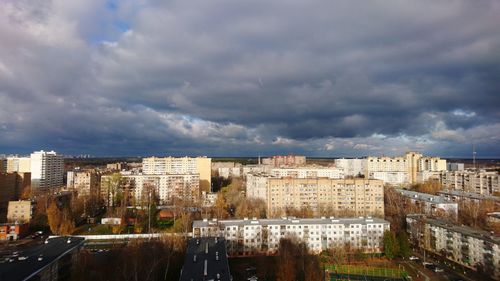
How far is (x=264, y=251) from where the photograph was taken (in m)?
17.4

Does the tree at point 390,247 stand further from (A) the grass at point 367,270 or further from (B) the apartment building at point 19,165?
(B) the apartment building at point 19,165

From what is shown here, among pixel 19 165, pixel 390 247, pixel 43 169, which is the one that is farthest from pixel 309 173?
pixel 19 165

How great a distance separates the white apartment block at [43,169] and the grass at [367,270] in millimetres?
37839

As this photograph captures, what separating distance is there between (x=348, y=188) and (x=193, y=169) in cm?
2386

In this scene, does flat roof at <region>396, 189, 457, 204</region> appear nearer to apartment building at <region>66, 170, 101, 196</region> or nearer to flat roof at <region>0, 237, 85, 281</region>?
flat roof at <region>0, 237, 85, 281</region>

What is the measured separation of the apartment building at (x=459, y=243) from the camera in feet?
46.3

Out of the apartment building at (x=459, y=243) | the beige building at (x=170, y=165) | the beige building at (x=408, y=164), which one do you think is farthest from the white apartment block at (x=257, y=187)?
the beige building at (x=408, y=164)

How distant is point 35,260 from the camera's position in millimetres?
11914

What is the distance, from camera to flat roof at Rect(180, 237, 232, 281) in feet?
35.3

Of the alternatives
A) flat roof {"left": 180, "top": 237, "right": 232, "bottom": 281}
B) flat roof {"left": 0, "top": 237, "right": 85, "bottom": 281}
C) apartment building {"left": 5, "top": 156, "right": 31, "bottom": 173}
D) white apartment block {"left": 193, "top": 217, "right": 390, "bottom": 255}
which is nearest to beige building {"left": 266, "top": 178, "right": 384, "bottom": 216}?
white apartment block {"left": 193, "top": 217, "right": 390, "bottom": 255}

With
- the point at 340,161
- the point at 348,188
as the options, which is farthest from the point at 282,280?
the point at 340,161

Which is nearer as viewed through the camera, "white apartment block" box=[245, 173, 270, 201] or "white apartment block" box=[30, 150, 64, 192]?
"white apartment block" box=[245, 173, 270, 201]

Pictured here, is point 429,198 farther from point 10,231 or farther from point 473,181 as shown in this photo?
point 10,231

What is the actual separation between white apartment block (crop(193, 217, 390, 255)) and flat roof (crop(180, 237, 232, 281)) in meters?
2.19
